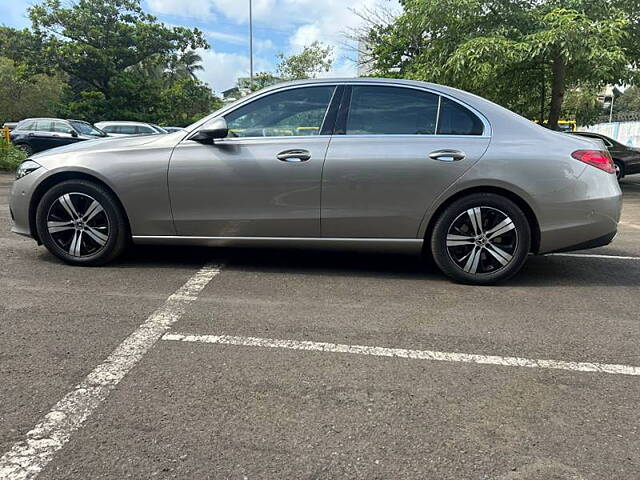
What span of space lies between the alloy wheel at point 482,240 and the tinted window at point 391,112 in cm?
76

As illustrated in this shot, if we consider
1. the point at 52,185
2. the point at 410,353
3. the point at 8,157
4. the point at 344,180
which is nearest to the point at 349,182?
the point at 344,180

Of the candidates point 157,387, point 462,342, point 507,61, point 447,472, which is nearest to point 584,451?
point 447,472

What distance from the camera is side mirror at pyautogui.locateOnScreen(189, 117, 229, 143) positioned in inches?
169

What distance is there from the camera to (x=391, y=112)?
442cm

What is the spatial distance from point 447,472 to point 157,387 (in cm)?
141

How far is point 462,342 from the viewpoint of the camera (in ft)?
10.7

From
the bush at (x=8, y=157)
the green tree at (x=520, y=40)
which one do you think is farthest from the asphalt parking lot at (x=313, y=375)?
the bush at (x=8, y=157)

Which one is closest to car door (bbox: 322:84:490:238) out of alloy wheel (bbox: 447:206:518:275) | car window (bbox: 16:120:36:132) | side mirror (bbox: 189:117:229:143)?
alloy wheel (bbox: 447:206:518:275)

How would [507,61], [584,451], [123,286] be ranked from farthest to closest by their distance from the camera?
[507,61] < [123,286] < [584,451]

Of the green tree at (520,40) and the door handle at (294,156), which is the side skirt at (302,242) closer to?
the door handle at (294,156)

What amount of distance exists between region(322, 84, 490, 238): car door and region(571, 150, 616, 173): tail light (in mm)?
721

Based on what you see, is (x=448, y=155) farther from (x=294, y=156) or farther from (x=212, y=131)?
(x=212, y=131)

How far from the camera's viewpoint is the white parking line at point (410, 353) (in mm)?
2975

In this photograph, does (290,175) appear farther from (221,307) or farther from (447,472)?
(447,472)
